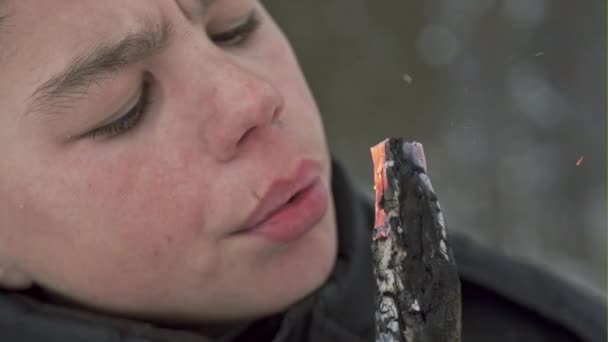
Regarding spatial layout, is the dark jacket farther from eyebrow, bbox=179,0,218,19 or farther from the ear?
eyebrow, bbox=179,0,218,19

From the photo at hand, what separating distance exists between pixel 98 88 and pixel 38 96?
0.04m

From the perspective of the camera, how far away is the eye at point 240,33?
62cm

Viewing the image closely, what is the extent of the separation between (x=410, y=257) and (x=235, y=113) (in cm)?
22

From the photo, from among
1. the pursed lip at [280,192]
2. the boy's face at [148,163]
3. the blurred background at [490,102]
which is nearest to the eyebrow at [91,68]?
the boy's face at [148,163]

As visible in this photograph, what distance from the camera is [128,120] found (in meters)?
0.56

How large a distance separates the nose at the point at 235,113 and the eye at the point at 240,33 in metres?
0.06

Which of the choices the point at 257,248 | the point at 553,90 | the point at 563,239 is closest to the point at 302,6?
the point at 553,90

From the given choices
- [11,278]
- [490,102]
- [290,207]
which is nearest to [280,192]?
[290,207]

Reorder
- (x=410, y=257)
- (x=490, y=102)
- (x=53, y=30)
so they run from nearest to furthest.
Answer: (x=410, y=257) < (x=53, y=30) < (x=490, y=102)

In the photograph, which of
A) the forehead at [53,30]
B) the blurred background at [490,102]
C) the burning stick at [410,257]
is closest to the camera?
the burning stick at [410,257]

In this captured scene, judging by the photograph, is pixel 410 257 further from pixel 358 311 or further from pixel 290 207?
pixel 358 311

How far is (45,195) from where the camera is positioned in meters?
0.57

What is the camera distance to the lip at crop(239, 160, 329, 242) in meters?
0.57

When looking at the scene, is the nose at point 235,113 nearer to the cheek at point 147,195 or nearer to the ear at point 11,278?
the cheek at point 147,195
